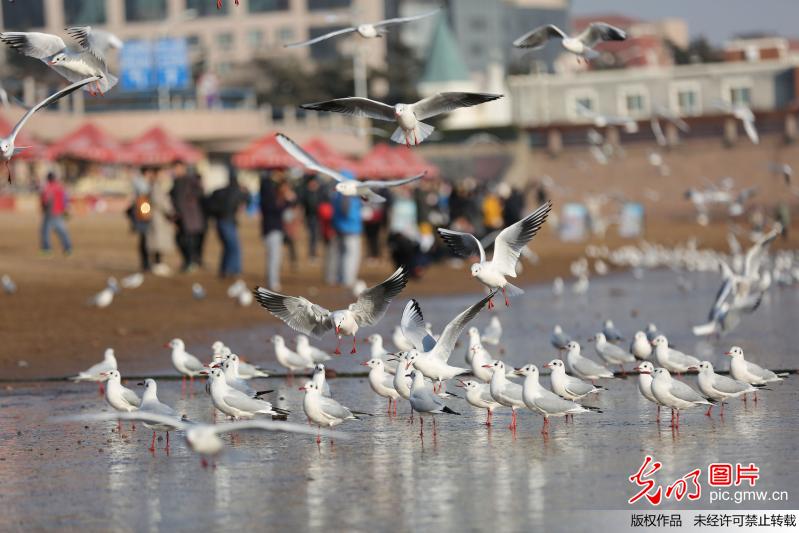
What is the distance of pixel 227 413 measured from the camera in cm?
1055

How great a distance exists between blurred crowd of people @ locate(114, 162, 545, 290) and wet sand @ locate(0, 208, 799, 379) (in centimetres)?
39

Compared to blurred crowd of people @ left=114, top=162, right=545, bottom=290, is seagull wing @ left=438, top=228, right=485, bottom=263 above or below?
below

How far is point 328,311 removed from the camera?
464 inches

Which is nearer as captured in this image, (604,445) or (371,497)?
(371,497)

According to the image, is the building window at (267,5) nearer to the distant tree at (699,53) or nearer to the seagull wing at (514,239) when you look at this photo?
the distant tree at (699,53)

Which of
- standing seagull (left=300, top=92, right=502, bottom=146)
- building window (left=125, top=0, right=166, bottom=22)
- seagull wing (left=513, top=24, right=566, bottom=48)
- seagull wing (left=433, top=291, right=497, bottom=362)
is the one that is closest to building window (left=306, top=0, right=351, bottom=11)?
building window (left=125, top=0, right=166, bottom=22)

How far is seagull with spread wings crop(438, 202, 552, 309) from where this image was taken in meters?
12.1

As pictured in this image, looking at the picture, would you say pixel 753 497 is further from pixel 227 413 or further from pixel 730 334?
pixel 730 334

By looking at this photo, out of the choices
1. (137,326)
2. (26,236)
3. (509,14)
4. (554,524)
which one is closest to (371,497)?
(554,524)

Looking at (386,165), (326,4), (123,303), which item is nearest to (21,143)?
(386,165)

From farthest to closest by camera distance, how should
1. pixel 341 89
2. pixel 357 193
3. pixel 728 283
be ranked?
1. pixel 341 89
2. pixel 728 283
3. pixel 357 193

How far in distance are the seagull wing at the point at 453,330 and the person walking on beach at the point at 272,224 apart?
43.7 feet

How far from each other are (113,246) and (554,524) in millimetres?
30637

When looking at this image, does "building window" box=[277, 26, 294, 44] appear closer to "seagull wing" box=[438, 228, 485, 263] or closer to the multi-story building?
the multi-story building
